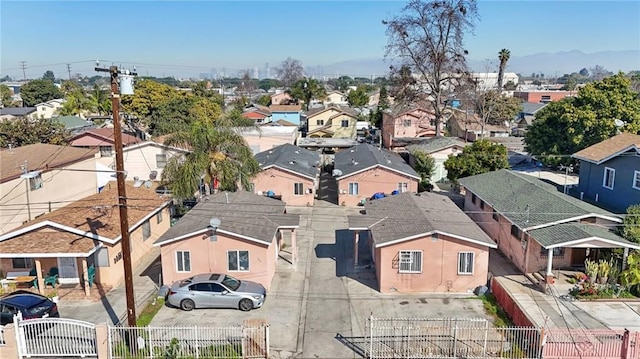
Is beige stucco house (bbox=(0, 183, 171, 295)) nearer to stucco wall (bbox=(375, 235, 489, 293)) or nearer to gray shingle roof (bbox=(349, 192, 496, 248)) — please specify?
gray shingle roof (bbox=(349, 192, 496, 248))

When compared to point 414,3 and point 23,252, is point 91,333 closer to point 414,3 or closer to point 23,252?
point 23,252

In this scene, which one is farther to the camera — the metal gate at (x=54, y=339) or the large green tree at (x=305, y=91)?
the large green tree at (x=305, y=91)

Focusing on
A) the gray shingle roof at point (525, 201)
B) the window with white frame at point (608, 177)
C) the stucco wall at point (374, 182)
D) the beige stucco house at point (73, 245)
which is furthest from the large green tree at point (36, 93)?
the window with white frame at point (608, 177)

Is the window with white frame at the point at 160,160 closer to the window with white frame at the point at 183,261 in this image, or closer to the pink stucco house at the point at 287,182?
the pink stucco house at the point at 287,182

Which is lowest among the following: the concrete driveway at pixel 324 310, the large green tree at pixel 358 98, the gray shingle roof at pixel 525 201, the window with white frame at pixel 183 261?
the concrete driveway at pixel 324 310

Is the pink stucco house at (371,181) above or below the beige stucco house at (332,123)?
below

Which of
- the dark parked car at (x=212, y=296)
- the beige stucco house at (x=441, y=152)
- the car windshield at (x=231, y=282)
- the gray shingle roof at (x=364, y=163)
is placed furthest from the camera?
the beige stucco house at (x=441, y=152)

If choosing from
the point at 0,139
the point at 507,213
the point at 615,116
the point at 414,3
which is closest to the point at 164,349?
the point at 507,213
